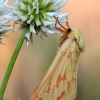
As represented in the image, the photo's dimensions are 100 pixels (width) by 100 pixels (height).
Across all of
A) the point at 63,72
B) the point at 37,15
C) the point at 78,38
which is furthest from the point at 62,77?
the point at 37,15

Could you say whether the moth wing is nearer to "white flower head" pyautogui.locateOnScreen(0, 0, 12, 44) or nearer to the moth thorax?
the moth thorax

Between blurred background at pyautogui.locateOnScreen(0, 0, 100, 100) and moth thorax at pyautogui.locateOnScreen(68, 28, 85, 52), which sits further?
blurred background at pyautogui.locateOnScreen(0, 0, 100, 100)

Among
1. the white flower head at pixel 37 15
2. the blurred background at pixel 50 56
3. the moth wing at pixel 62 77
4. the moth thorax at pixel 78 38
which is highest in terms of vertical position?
the white flower head at pixel 37 15

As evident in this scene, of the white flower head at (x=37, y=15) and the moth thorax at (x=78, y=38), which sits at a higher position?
the white flower head at (x=37, y=15)

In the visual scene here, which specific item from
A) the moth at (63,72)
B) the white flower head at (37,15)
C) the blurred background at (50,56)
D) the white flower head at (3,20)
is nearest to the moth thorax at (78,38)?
the moth at (63,72)

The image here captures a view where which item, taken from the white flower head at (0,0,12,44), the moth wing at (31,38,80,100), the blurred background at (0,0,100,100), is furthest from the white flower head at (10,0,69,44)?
the blurred background at (0,0,100,100)

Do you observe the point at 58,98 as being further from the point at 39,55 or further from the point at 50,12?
the point at 39,55

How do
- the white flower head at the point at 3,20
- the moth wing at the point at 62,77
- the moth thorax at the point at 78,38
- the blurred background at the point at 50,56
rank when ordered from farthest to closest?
the blurred background at the point at 50,56, the moth thorax at the point at 78,38, the moth wing at the point at 62,77, the white flower head at the point at 3,20

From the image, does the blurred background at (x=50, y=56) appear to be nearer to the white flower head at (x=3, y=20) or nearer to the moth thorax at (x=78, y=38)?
the moth thorax at (x=78, y=38)
